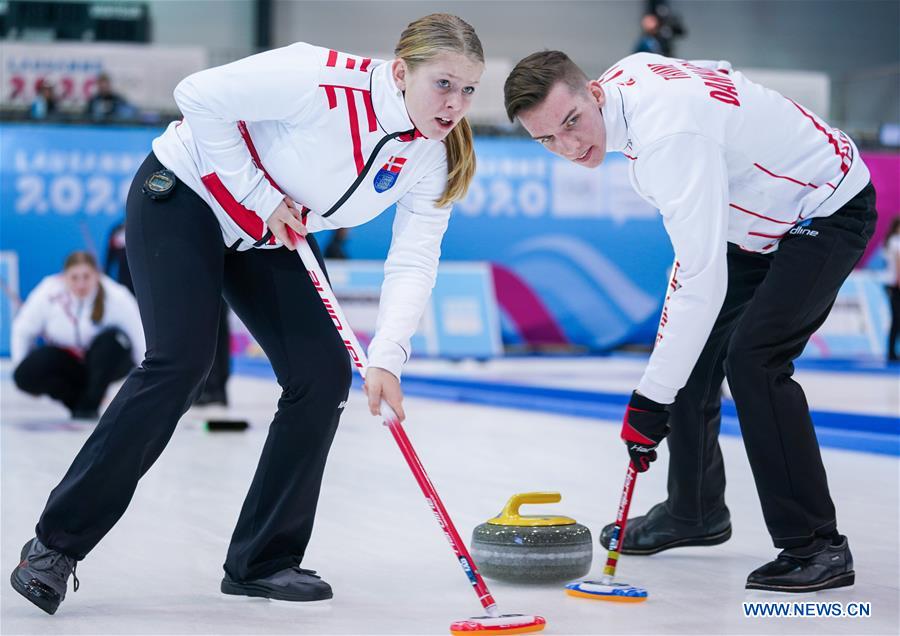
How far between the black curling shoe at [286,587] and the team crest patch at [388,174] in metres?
0.80

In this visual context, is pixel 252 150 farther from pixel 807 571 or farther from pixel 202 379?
pixel 807 571

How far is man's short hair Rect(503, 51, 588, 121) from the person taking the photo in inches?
92.1

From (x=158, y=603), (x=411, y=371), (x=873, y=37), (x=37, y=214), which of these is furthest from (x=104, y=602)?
(x=873, y=37)

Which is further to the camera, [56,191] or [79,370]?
[56,191]

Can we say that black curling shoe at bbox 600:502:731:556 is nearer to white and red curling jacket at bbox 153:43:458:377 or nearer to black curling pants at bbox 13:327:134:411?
white and red curling jacket at bbox 153:43:458:377

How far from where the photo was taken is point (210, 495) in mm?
3572

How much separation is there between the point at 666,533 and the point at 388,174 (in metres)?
1.17

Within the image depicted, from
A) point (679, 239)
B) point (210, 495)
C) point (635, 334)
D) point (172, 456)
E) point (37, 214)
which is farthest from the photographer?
point (635, 334)

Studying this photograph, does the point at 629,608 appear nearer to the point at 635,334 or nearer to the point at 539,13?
the point at 635,334

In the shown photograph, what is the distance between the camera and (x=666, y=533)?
287 centimetres

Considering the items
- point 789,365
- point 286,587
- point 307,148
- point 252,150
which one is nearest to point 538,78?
point 307,148

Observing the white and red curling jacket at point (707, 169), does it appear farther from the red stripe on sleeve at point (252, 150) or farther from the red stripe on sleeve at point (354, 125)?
the red stripe on sleeve at point (252, 150)

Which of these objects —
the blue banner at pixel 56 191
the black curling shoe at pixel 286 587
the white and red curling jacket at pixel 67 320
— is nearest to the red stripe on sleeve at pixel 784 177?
the black curling shoe at pixel 286 587

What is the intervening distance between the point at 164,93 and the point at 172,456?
826 centimetres
